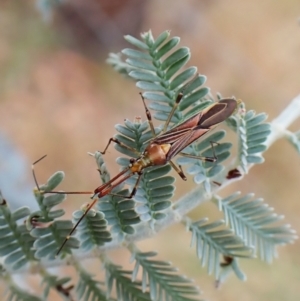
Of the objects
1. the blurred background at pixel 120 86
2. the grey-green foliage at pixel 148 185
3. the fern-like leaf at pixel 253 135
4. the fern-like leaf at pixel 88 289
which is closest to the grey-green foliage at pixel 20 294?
the fern-like leaf at pixel 88 289

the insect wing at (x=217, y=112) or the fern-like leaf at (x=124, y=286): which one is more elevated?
the insect wing at (x=217, y=112)

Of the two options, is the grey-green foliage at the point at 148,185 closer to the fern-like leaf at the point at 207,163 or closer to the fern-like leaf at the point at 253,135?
the fern-like leaf at the point at 207,163

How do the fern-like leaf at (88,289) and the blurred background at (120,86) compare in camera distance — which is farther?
the blurred background at (120,86)

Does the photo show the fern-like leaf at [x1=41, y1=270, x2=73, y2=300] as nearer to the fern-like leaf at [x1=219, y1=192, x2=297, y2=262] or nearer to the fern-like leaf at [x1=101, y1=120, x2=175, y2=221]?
the fern-like leaf at [x1=101, y1=120, x2=175, y2=221]

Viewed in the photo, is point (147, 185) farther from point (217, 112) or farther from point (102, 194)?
point (217, 112)

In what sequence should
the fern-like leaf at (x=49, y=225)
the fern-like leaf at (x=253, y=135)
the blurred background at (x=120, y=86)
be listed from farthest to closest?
1. the blurred background at (x=120, y=86)
2. the fern-like leaf at (x=253, y=135)
3. the fern-like leaf at (x=49, y=225)
